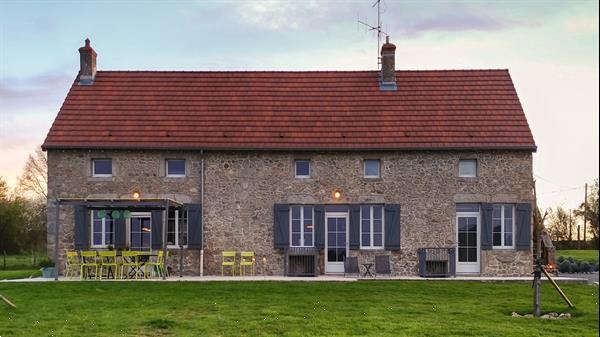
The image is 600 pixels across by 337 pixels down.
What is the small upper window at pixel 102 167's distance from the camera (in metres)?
20.2

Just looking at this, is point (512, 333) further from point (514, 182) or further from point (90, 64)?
point (90, 64)

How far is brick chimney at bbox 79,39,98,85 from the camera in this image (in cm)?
2222

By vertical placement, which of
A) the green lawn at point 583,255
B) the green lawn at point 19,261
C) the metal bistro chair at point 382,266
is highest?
the metal bistro chair at point 382,266

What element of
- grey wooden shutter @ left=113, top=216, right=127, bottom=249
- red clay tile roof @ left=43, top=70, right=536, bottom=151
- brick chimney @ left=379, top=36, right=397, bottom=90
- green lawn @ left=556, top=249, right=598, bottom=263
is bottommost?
green lawn @ left=556, top=249, right=598, bottom=263

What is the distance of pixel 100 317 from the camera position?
41.5 feet

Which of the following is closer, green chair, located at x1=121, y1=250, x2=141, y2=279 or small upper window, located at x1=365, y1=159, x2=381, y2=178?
green chair, located at x1=121, y1=250, x2=141, y2=279

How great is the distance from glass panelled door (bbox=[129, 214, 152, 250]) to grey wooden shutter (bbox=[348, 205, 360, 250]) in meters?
5.58

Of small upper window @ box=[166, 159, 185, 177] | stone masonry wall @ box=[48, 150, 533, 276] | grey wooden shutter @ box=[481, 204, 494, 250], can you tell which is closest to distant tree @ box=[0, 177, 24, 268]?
stone masonry wall @ box=[48, 150, 533, 276]

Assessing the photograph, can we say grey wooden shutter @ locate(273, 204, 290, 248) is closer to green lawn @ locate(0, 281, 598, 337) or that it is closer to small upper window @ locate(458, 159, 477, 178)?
green lawn @ locate(0, 281, 598, 337)

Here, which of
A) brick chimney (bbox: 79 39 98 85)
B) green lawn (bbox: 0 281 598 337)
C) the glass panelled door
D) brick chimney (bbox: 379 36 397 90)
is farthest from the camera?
brick chimney (bbox: 379 36 397 90)

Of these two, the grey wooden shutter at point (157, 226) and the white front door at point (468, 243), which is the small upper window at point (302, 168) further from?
the white front door at point (468, 243)

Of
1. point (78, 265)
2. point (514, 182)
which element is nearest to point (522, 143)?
point (514, 182)

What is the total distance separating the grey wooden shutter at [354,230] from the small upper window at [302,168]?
1676 mm

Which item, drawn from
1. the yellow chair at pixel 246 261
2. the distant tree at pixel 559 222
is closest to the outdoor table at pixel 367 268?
the yellow chair at pixel 246 261
